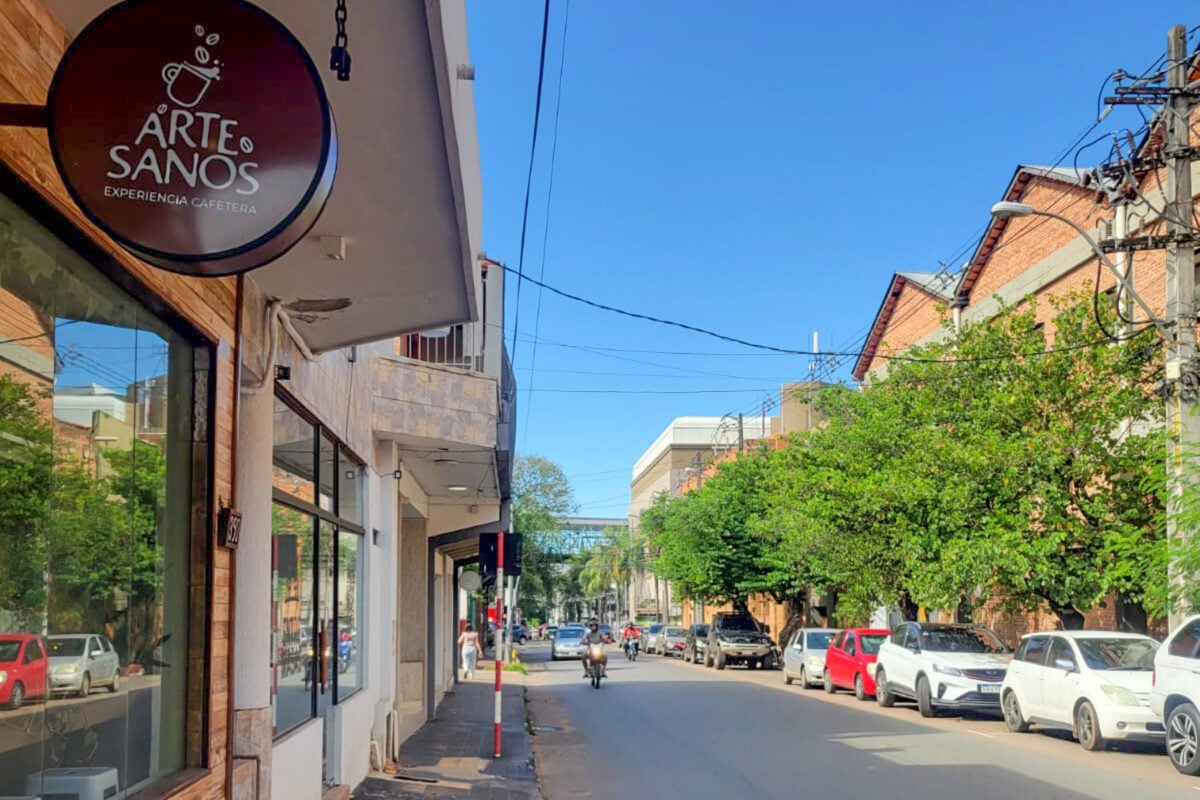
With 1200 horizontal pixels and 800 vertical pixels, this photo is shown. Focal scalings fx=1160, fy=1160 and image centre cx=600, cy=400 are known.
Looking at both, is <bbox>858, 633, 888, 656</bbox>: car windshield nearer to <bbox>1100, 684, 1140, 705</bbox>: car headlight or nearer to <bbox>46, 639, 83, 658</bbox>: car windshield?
<bbox>1100, 684, 1140, 705</bbox>: car headlight

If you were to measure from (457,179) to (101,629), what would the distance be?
2796mm

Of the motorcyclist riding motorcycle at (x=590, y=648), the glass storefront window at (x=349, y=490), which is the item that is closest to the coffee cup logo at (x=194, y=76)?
the glass storefront window at (x=349, y=490)

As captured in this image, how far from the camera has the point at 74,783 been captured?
14.8 ft

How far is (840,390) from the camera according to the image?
28.8 meters

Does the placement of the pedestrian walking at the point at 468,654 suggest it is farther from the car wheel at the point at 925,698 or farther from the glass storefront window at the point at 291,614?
the glass storefront window at the point at 291,614

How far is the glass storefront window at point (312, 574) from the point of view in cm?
839

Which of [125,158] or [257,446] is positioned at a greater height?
[125,158]

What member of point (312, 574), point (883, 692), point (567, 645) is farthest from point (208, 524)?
point (567, 645)

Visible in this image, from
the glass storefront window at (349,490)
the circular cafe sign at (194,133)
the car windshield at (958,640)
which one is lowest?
the car windshield at (958,640)

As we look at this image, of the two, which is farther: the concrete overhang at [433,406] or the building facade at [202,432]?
the concrete overhang at [433,406]

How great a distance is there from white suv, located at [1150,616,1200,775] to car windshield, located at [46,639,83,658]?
11530 millimetres

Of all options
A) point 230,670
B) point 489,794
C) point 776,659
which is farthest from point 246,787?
point 776,659

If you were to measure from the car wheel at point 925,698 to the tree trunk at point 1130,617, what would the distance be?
4023mm

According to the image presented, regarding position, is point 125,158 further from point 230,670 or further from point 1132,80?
point 1132,80
